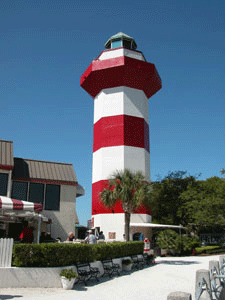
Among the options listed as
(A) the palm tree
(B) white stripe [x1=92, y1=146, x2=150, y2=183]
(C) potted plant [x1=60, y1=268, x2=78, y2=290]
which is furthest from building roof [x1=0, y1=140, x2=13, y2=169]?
(C) potted plant [x1=60, y1=268, x2=78, y2=290]

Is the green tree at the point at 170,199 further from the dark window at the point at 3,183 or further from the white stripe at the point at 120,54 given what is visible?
the dark window at the point at 3,183

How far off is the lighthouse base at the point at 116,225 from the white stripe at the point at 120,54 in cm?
1556

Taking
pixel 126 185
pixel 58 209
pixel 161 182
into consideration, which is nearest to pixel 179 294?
pixel 126 185

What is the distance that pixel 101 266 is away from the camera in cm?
1547

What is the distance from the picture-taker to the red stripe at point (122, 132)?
3139 centimetres

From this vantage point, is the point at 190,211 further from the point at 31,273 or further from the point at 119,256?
the point at 31,273

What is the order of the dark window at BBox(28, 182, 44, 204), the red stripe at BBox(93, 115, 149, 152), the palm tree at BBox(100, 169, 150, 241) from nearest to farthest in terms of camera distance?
1. the palm tree at BBox(100, 169, 150, 241)
2. the dark window at BBox(28, 182, 44, 204)
3. the red stripe at BBox(93, 115, 149, 152)

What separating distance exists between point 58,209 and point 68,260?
13.0 meters

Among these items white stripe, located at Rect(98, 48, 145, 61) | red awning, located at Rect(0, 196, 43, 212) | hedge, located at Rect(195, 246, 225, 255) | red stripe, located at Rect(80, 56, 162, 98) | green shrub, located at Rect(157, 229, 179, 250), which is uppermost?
white stripe, located at Rect(98, 48, 145, 61)

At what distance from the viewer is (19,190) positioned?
2512 centimetres

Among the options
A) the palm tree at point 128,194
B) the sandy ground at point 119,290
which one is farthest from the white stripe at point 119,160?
the sandy ground at point 119,290

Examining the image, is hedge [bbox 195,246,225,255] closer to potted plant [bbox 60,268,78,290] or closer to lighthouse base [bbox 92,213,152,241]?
lighthouse base [bbox 92,213,152,241]

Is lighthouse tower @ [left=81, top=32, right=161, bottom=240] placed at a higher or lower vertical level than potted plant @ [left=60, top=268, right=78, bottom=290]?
higher

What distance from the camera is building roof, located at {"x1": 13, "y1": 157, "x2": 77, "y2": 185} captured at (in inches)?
1004
